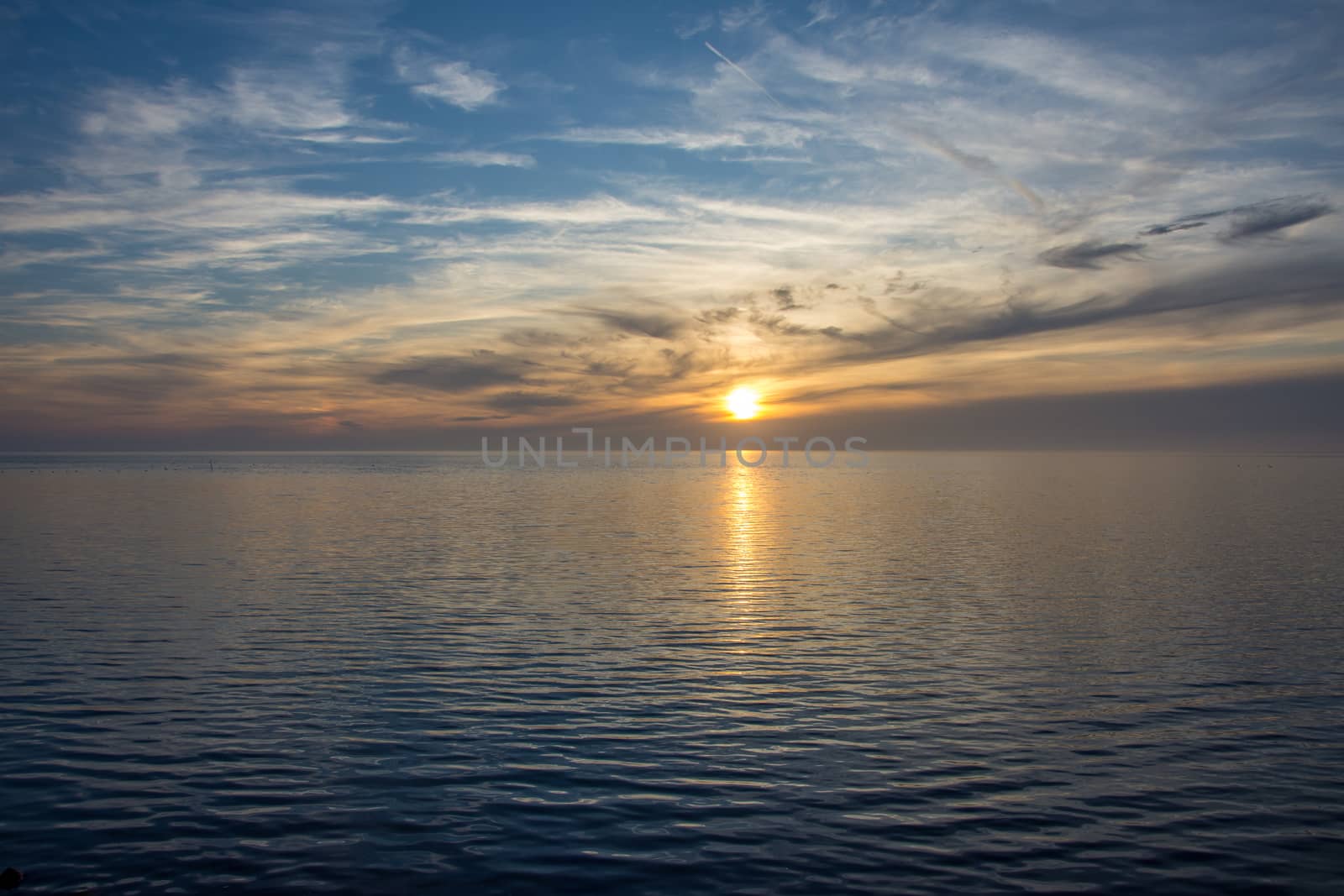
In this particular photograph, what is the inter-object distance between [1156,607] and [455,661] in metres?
30.3

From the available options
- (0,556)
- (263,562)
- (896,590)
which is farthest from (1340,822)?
(0,556)

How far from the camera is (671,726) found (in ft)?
75.2

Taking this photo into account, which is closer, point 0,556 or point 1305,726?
point 1305,726

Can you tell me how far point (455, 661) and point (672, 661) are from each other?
7.04 meters

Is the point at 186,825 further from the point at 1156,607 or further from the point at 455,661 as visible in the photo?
the point at 1156,607

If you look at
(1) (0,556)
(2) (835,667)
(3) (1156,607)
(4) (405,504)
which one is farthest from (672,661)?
(4) (405,504)

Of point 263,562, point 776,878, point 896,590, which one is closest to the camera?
point 776,878

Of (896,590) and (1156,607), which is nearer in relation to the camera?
(1156,607)

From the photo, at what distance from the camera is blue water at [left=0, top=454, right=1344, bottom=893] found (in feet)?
51.1

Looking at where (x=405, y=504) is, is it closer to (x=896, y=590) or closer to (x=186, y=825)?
(x=896, y=590)

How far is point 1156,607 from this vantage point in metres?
40.4

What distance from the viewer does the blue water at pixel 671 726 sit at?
15578mm

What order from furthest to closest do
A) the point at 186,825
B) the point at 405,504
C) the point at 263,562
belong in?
the point at 405,504 → the point at 263,562 → the point at 186,825

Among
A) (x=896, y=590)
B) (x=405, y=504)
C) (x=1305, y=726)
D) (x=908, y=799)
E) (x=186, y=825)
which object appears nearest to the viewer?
(x=186, y=825)
